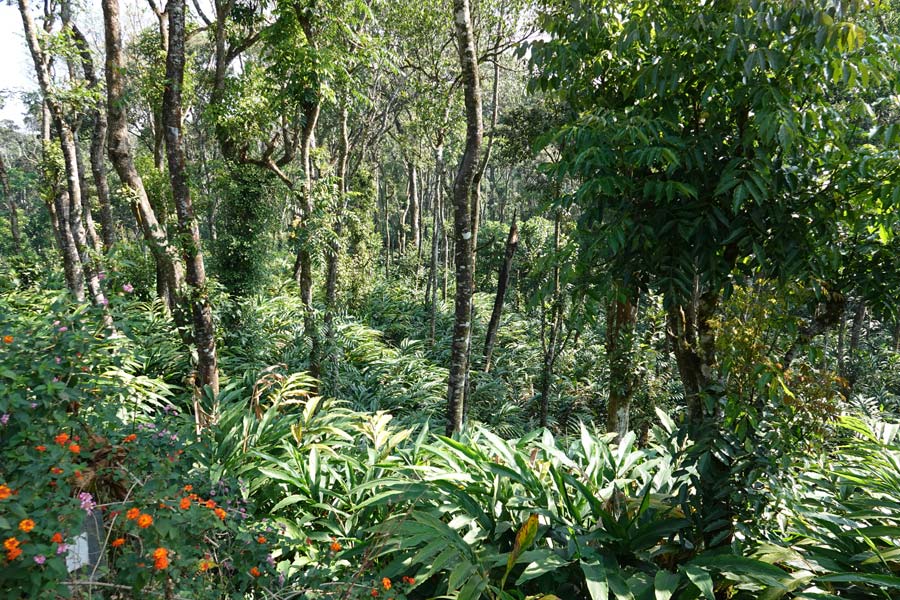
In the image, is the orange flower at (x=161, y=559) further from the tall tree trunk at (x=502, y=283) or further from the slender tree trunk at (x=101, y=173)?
the tall tree trunk at (x=502, y=283)

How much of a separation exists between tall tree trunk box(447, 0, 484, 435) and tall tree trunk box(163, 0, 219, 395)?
7.05 feet

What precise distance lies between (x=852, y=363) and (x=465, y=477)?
32.0 ft

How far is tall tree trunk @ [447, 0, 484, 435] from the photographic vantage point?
13.0 feet

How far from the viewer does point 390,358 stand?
8766mm

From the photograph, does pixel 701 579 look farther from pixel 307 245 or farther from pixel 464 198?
pixel 307 245

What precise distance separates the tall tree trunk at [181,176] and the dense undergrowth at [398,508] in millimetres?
936

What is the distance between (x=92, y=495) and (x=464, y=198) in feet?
10.2

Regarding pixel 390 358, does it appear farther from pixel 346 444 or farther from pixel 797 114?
pixel 797 114

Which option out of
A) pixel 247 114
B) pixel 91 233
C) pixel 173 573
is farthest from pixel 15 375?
pixel 91 233

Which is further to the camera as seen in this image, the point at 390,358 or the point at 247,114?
the point at 390,358

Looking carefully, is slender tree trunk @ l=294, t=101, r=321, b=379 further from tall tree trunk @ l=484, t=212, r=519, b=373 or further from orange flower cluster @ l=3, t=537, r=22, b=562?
orange flower cluster @ l=3, t=537, r=22, b=562

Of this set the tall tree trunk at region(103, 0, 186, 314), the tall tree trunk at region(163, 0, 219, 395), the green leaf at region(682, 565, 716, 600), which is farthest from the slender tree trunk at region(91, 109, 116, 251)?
the green leaf at region(682, 565, 716, 600)

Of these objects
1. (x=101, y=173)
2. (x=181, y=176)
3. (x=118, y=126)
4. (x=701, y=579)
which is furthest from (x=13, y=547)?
(x=101, y=173)

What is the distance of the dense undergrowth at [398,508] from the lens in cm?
205
